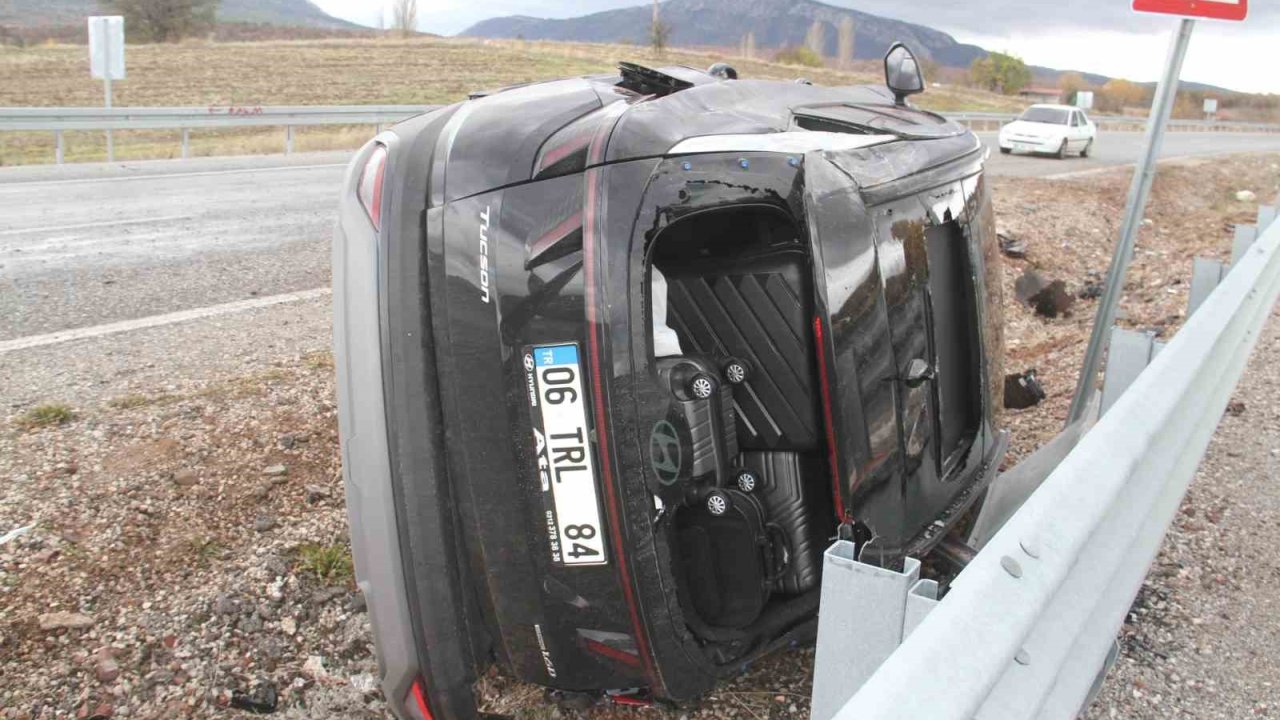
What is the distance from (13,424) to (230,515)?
119 cm

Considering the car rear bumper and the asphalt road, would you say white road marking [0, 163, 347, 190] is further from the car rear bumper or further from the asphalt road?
the car rear bumper

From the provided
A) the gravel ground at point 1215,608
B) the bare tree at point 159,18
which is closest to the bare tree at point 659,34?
the bare tree at point 159,18

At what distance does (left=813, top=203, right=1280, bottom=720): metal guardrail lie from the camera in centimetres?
138

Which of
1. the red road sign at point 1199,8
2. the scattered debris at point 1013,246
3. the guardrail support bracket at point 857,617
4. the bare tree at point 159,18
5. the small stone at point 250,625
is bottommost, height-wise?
the small stone at point 250,625

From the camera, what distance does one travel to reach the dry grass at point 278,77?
2036 centimetres

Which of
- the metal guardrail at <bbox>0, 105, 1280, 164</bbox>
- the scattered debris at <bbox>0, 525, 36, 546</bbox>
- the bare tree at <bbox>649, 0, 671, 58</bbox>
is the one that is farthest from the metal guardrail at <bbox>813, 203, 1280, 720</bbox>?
the bare tree at <bbox>649, 0, 671, 58</bbox>

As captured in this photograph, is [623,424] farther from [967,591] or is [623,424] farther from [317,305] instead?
[317,305]

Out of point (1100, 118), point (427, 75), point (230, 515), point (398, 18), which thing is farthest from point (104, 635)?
point (398, 18)

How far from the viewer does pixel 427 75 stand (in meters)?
35.8

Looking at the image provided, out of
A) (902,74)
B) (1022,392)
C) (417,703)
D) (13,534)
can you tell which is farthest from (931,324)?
(13,534)

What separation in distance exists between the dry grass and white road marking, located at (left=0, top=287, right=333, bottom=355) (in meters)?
12.3

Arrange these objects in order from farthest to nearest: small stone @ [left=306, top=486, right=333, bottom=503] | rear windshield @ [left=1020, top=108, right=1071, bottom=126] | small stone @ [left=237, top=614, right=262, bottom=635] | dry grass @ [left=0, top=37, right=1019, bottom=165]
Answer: rear windshield @ [left=1020, top=108, right=1071, bottom=126]
dry grass @ [left=0, top=37, right=1019, bottom=165]
small stone @ [left=306, top=486, right=333, bottom=503]
small stone @ [left=237, top=614, right=262, bottom=635]

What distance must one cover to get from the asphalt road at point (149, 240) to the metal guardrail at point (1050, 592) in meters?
5.43

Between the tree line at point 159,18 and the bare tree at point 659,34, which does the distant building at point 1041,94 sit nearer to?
the bare tree at point 659,34
